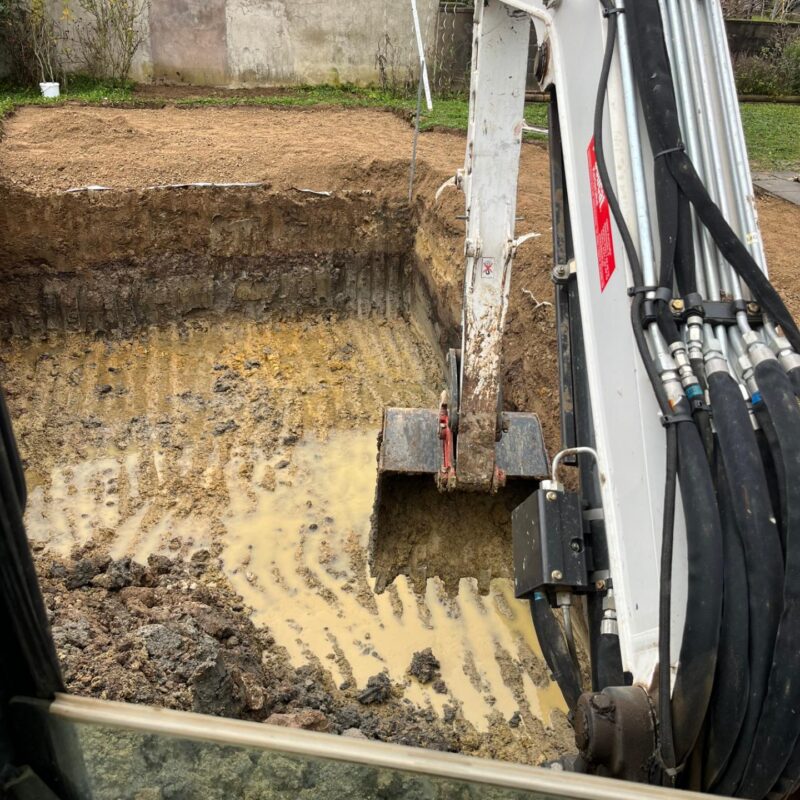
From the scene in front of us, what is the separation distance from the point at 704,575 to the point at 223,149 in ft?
28.7

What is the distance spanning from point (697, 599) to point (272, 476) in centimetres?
492

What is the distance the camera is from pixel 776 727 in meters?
1.63

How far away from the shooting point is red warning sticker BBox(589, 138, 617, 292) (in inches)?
91.5

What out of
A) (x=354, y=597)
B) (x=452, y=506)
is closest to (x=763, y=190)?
(x=452, y=506)

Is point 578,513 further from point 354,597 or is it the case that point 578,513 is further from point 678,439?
point 354,597

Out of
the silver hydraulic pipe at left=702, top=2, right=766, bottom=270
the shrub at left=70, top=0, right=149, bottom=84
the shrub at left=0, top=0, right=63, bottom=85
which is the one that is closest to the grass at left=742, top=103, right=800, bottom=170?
the silver hydraulic pipe at left=702, top=2, right=766, bottom=270

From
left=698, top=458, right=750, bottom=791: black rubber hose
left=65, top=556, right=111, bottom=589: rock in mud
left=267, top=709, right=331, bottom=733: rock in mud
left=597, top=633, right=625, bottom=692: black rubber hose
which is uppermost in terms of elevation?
left=698, top=458, right=750, bottom=791: black rubber hose

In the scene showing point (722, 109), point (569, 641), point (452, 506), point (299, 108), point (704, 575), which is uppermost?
point (299, 108)

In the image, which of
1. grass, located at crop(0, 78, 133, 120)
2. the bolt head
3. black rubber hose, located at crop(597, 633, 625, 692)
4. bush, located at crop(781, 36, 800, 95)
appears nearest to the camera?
the bolt head

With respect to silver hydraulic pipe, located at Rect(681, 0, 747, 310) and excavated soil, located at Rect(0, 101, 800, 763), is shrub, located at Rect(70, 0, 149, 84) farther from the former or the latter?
silver hydraulic pipe, located at Rect(681, 0, 747, 310)

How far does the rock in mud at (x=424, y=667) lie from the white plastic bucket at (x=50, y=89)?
11260mm

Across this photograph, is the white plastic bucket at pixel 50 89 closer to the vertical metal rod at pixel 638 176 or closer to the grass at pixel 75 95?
the grass at pixel 75 95

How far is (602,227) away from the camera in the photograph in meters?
2.38

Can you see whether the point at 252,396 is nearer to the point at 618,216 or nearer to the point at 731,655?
the point at 618,216
